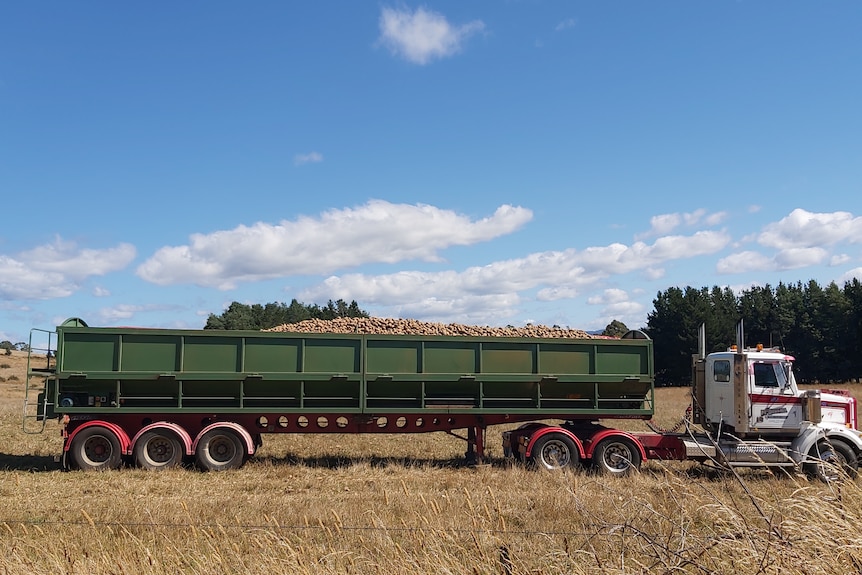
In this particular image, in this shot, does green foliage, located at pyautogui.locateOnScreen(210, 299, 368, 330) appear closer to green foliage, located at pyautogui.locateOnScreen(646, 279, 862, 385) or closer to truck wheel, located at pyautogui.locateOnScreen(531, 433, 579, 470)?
green foliage, located at pyautogui.locateOnScreen(646, 279, 862, 385)

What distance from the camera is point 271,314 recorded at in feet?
218

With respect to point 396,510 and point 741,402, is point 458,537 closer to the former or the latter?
point 396,510

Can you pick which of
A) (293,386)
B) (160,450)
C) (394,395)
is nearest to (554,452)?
(394,395)

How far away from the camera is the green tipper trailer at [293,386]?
13.3 meters

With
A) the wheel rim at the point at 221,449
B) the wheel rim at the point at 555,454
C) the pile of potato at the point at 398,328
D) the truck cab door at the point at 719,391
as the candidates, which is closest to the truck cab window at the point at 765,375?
the truck cab door at the point at 719,391

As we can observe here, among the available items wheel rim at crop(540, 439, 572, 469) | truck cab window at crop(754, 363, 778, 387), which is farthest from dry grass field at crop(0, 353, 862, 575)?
truck cab window at crop(754, 363, 778, 387)

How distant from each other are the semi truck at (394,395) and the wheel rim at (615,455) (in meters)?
0.03

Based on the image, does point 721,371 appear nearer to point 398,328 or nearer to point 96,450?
point 398,328

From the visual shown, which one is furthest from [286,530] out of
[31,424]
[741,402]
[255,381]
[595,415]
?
[31,424]

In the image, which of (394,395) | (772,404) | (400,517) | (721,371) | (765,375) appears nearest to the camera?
(400,517)

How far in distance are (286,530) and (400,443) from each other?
10.2m

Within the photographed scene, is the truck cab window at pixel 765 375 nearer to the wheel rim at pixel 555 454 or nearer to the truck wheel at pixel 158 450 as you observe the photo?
the wheel rim at pixel 555 454

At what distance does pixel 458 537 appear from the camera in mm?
5219

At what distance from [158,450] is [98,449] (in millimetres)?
1098
